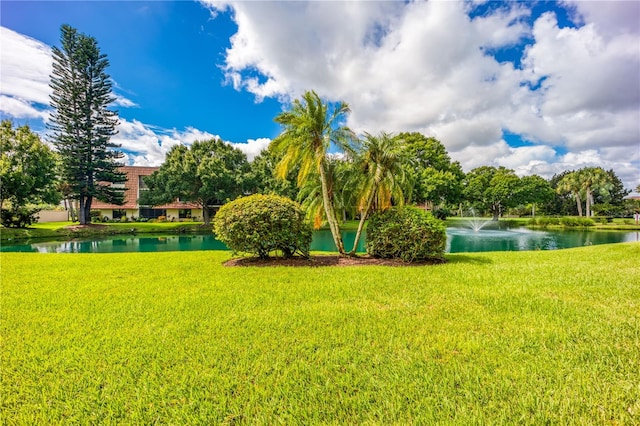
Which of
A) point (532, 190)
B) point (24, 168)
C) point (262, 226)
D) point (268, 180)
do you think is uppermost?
point (24, 168)

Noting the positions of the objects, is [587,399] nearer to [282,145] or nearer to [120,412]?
[120,412]

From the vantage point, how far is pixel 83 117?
29328mm

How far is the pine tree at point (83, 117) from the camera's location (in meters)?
27.7

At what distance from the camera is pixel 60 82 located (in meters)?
27.8

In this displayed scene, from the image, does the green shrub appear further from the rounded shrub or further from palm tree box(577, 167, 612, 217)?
the rounded shrub

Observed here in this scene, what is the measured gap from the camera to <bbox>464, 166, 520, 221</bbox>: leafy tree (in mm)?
41812

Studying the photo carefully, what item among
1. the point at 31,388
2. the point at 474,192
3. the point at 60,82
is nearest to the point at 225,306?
the point at 31,388

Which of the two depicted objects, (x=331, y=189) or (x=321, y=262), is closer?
(x=321, y=262)

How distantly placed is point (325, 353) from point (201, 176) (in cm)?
2874

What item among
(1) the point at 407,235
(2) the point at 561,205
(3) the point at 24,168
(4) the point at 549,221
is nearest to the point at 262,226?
(1) the point at 407,235

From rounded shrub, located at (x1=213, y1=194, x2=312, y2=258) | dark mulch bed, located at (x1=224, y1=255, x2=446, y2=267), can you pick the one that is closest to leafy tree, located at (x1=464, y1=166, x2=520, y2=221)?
dark mulch bed, located at (x1=224, y1=255, x2=446, y2=267)

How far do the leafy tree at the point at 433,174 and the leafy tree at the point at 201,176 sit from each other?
18718mm

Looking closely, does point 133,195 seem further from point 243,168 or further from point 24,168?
point 243,168

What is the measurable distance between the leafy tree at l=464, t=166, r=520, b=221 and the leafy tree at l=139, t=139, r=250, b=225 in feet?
99.8
